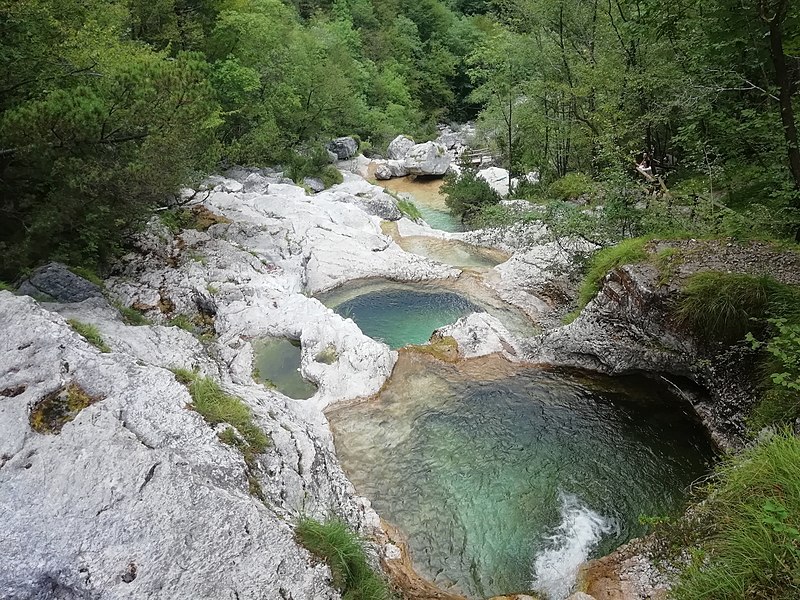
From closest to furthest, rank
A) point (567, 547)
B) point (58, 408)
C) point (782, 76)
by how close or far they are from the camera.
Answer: point (58, 408) < point (782, 76) < point (567, 547)

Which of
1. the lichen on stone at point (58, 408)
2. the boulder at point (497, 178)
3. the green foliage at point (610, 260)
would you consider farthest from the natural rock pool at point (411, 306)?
the boulder at point (497, 178)

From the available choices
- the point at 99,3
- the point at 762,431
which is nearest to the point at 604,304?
the point at 762,431

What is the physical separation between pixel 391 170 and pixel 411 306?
18.3 metres

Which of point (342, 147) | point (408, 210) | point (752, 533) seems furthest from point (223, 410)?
point (342, 147)

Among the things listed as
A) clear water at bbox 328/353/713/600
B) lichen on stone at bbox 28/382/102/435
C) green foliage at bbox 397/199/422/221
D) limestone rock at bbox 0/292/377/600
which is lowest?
green foliage at bbox 397/199/422/221

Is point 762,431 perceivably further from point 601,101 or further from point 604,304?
point 601,101

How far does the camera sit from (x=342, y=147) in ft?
107

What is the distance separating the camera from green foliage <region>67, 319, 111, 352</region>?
757 cm

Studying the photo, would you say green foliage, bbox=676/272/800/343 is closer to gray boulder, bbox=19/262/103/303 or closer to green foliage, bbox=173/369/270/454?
green foliage, bbox=173/369/270/454

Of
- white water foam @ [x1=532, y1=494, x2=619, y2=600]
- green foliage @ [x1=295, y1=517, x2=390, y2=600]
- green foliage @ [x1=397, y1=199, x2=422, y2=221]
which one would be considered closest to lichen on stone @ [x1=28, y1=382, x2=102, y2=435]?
green foliage @ [x1=295, y1=517, x2=390, y2=600]

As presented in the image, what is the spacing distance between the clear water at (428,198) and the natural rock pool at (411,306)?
303 inches

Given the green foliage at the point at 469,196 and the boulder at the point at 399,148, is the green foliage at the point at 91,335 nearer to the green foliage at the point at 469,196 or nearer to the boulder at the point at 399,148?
the green foliage at the point at 469,196

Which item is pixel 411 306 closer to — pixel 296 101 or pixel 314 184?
pixel 314 184

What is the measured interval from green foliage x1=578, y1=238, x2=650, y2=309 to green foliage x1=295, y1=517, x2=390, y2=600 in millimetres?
8204
